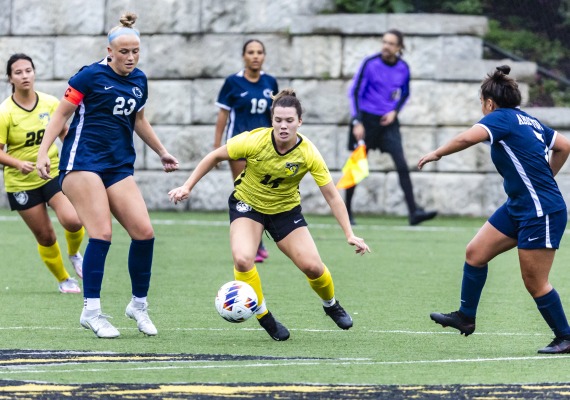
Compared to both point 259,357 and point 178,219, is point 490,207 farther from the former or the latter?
point 259,357

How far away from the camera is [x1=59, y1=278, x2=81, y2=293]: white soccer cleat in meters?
11.0

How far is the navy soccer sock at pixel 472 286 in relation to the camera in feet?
27.1

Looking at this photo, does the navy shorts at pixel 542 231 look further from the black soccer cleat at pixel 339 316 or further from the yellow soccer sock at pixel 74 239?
the yellow soccer sock at pixel 74 239

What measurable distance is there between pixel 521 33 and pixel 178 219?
547cm

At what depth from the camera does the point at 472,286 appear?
8.30 meters

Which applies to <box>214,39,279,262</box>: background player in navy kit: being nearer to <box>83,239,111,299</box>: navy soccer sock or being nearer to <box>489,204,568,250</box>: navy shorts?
<box>83,239,111,299</box>: navy soccer sock

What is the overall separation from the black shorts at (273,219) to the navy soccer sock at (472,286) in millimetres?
1165

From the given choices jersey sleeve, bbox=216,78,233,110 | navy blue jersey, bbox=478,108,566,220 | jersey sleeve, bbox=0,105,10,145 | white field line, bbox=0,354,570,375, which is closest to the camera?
white field line, bbox=0,354,570,375

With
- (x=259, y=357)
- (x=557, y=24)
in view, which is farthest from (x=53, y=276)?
(x=557, y=24)

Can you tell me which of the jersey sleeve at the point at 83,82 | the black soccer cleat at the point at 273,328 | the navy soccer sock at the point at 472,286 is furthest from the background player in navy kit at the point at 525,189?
the jersey sleeve at the point at 83,82

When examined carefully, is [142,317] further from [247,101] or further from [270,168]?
[247,101]

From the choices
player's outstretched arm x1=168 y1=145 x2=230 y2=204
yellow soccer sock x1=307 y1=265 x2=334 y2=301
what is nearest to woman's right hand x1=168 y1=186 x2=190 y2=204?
player's outstretched arm x1=168 y1=145 x2=230 y2=204

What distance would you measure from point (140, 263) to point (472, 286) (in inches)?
81.8

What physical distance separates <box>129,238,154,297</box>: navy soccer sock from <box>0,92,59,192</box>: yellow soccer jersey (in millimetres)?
2524
